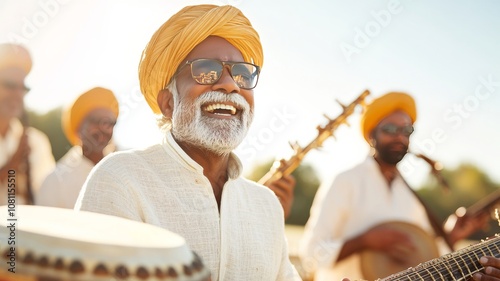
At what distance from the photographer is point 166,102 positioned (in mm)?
2807

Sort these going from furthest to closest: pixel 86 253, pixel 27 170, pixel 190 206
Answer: pixel 27 170 < pixel 190 206 < pixel 86 253

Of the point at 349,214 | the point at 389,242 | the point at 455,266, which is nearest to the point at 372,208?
the point at 349,214

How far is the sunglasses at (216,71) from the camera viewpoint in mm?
2553

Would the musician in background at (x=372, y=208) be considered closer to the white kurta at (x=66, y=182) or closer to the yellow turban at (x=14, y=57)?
the white kurta at (x=66, y=182)

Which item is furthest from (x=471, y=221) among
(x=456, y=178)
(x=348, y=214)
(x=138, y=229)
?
(x=456, y=178)

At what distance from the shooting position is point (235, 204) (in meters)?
2.54

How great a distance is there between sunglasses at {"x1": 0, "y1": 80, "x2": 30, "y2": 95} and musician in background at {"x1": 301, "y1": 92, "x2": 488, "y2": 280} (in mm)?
2104

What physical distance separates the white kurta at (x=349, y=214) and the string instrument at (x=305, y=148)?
305mm

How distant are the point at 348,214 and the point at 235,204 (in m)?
1.98

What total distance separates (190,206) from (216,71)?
564 millimetres

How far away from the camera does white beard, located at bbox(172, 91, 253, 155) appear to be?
8.23 ft

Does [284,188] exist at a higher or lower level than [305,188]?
higher

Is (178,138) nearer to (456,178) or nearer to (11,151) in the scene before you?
(11,151)

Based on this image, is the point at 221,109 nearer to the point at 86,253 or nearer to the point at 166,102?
the point at 166,102
